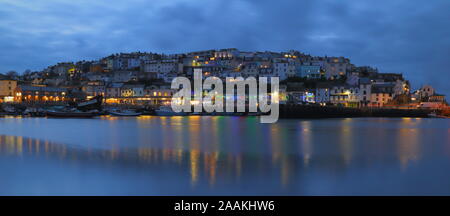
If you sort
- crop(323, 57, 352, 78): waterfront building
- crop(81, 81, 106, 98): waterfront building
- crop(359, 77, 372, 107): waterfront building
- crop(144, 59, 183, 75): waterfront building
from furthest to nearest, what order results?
1. crop(144, 59, 183, 75): waterfront building
2. crop(323, 57, 352, 78): waterfront building
3. crop(81, 81, 106, 98): waterfront building
4. crop(359, 77, 372, 107): waterfront building

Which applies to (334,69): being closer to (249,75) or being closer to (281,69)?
(281,69)

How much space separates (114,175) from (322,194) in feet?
20.3

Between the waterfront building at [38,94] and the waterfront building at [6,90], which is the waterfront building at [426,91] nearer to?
the waterfront building at [38,94]

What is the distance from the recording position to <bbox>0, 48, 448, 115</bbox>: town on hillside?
64688mm

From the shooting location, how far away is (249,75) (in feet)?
272

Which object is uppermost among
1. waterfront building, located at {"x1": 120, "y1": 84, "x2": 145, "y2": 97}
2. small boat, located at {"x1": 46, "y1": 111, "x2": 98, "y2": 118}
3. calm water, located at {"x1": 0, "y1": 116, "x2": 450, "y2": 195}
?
waterfront building, located at {"x1": 120, "y1": 84, "x2": 145, "y2": 97}

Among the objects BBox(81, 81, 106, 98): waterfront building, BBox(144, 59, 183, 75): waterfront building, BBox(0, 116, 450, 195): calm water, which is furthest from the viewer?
BBox(144, 59, 183, 75): waterfront building

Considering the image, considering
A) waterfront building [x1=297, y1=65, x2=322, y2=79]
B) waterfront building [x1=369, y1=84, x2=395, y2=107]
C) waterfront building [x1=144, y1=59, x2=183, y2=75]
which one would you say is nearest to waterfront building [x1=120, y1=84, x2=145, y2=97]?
waterfront building [x1=144, y1=59, x2=183, y2=75]

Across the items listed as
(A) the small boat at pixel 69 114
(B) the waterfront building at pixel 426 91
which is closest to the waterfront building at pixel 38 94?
(A) the small boat at pixel 69 114

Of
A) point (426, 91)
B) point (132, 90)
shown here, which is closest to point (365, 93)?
point (426, 91)

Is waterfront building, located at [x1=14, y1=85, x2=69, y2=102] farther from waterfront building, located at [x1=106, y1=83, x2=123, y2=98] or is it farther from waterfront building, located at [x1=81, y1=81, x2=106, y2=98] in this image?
waterfront building, located at [x1=106, y1=83, x2=123, y2=98]

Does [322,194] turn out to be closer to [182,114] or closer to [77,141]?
[77,141]
